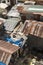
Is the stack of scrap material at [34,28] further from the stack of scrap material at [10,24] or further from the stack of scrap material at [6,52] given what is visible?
the stack of scrap material at [10,24]

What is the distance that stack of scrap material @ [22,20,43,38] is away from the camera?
13041mm

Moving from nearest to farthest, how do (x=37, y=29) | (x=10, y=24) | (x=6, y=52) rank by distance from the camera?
(x=6, y=52) < (x=37, y=29) < (x=10, y=24)

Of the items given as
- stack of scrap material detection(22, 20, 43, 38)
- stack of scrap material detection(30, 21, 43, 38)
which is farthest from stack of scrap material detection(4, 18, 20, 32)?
stack of scrap material detection(30, 21, 43, 38)

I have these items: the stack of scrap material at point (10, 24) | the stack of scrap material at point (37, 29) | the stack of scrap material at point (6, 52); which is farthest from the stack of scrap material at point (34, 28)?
the stack of scrap material at point (10, 24)

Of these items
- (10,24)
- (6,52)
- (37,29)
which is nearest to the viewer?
(6,52)

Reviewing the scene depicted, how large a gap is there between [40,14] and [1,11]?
271 inches

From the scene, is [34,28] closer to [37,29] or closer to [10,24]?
[37,29]

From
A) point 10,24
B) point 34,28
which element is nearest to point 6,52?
point 34,28

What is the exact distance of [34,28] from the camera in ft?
44.0

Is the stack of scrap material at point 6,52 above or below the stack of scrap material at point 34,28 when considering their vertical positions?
below

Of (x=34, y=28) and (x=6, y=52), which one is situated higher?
(x=34, y=28)

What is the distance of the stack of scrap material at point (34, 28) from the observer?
1304 centimetres

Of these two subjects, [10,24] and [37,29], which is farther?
[10,24]

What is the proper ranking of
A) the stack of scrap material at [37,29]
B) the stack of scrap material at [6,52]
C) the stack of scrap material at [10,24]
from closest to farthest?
the stack of scrap material at [6,52], the stack of scrap material at [37,29], the stack of scrap material at [10,24]
